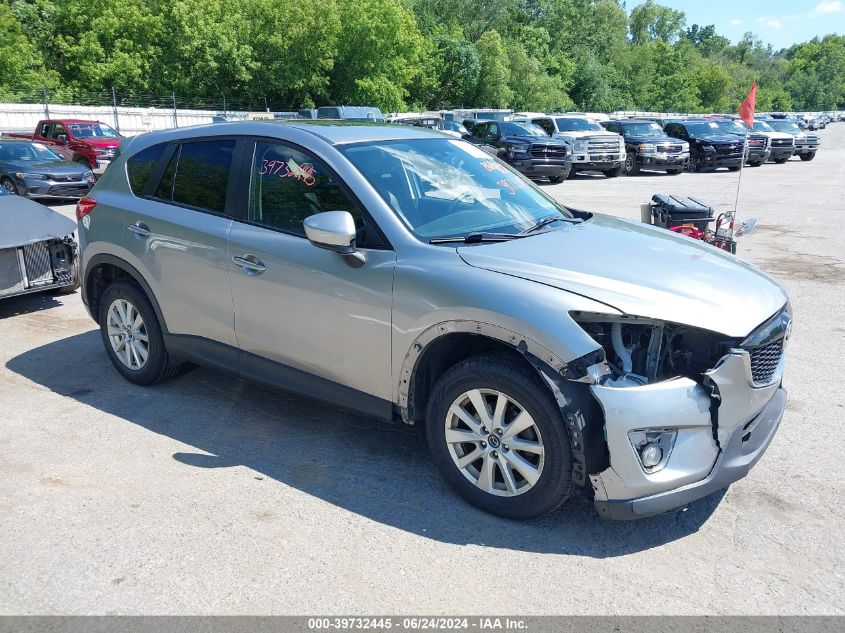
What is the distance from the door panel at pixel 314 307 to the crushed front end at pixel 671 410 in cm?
109

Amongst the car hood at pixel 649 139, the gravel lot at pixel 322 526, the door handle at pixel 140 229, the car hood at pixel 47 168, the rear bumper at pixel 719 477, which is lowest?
the gravel lot at pixel 322 526

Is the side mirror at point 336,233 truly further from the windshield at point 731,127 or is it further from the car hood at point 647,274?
the windshield at point 731,127

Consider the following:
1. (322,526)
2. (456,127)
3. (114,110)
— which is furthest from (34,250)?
(114,110)

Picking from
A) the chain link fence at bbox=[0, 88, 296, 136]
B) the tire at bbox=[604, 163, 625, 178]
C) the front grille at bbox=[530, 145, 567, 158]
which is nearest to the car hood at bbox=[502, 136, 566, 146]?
the front grille at bbox=[530, 145, 567, 158]

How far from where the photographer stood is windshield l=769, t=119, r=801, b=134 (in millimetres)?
30891

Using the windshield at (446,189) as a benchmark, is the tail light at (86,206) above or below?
below

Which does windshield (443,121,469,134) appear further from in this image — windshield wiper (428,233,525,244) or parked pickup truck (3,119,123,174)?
windshield wiper (428,233,525,244)

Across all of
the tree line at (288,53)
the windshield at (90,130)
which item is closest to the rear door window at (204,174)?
the windshield at (90,130)

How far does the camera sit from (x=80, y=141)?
1983 cm

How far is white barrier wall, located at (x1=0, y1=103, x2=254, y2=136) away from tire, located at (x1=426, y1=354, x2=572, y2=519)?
2507 cm

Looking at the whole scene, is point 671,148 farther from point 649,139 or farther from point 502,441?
point 502,441

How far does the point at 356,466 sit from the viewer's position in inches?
162

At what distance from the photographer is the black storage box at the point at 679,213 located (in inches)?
251

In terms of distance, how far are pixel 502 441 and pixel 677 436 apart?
2.53ft
